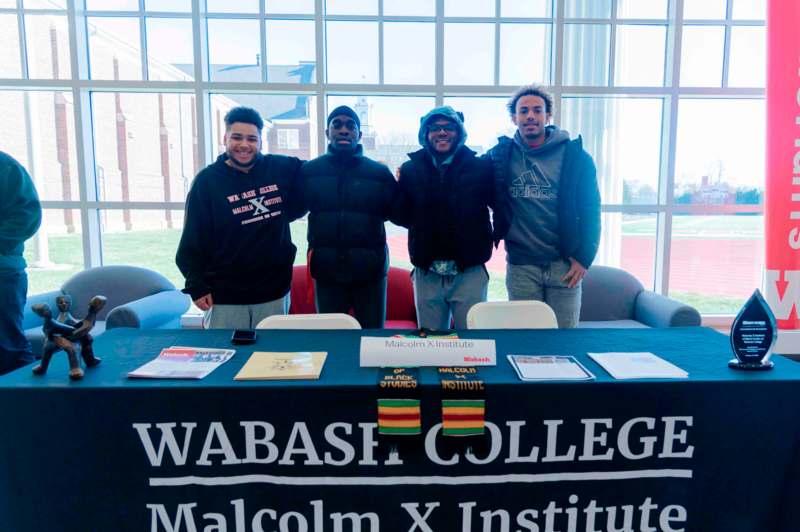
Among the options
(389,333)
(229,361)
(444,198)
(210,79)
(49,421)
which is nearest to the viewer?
(49,421)

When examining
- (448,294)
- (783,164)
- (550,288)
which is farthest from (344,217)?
(783,164)

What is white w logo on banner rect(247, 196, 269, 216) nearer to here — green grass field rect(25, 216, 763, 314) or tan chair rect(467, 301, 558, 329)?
tan chair rect(467, 301, 558, 329)

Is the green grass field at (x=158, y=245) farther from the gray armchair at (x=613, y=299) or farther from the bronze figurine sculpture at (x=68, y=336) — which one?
the bronze figurine sculpture at (x=68, y=336)

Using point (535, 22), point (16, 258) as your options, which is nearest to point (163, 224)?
point (16, 258)

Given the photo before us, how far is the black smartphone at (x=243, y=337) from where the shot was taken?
1581 millimetres

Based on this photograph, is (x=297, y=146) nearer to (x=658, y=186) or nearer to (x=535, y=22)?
(x=535, y=22)

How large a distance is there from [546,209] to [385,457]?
1562 mm

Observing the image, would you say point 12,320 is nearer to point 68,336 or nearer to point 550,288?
point 68,336

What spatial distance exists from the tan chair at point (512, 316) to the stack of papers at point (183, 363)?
965mm

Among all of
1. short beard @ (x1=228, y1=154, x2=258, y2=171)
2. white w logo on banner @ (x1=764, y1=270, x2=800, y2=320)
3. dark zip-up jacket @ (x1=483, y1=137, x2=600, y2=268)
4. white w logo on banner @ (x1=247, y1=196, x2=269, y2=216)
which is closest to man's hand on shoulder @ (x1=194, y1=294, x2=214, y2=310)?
white w logo on banner @ (x1=247, y1=196, x2=269, y2=216)

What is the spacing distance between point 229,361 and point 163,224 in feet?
10.8

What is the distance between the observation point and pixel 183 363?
1.37 meters

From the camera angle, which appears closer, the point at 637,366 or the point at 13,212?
the point at 637,366

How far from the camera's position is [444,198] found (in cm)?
236
